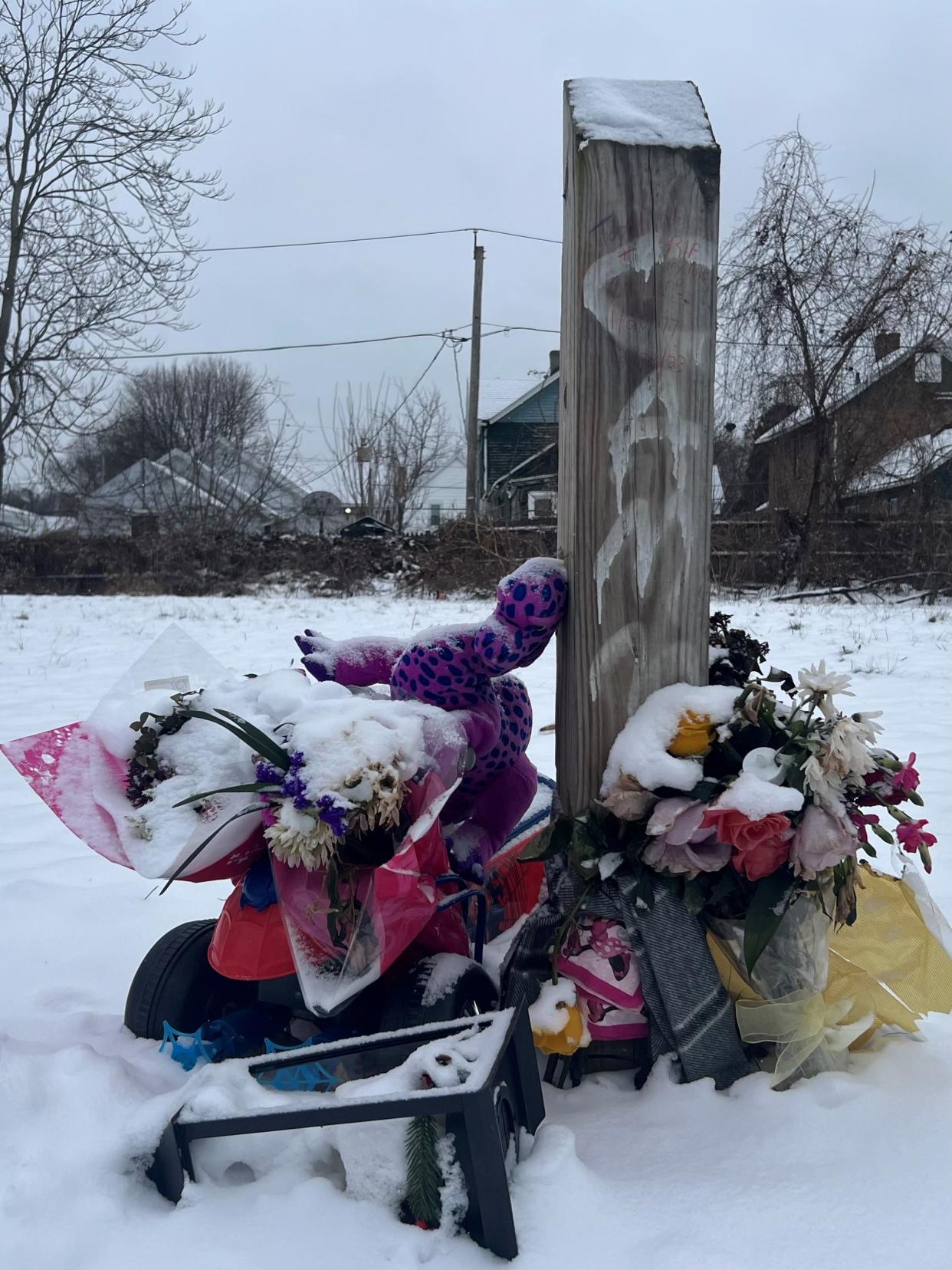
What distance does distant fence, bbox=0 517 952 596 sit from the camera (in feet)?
39.6

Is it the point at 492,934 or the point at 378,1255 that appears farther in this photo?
the point at 492,934

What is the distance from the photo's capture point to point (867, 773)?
69.5 inches

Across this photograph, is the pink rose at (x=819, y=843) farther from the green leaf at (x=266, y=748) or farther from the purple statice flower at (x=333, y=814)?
the green leaf at (x=266, y=748)

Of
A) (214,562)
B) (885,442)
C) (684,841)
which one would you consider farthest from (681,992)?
(214,562)

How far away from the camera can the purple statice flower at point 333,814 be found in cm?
159

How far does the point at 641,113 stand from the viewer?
1931 millimetres

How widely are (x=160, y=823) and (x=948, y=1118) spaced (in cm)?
146

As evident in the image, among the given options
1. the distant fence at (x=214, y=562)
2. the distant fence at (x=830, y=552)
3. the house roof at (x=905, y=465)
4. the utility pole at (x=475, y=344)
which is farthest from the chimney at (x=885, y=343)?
the utility pole at (x=475, y=344)

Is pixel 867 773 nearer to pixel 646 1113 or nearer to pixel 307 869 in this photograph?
pixel 646 1113

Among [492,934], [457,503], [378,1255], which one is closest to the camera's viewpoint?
[378,1255]

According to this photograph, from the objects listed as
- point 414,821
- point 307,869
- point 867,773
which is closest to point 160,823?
point 307,869

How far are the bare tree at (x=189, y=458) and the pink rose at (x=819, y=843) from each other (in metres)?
17.7

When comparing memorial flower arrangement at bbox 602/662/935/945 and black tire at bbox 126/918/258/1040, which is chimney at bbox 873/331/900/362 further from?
black tire at bbox 126/918/258/1040

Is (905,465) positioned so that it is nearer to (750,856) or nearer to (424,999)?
(750,856)
